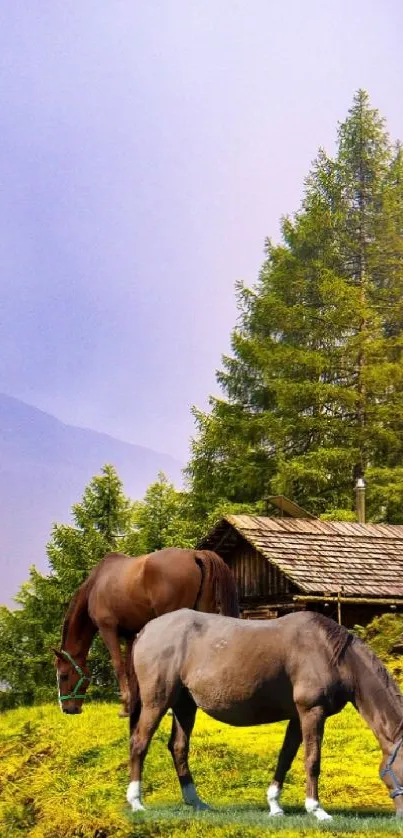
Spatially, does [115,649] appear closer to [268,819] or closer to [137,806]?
[137,806]

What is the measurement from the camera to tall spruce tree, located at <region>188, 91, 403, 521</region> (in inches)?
1577

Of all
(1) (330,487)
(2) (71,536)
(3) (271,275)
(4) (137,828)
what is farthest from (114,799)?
(3) (271,275)

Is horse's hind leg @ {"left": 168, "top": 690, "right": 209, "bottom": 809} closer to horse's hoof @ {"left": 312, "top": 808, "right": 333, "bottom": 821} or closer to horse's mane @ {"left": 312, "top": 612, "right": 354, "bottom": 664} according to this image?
horse's hoof @ {"left": 312, "top": 808, "right": 333, "bottom": 821}

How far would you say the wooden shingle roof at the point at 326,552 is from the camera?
79.0 ft

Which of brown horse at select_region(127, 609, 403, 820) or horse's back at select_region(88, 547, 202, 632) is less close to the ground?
horse's back at select_region(88, 547, 202, 632)

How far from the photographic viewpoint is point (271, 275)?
148 ft

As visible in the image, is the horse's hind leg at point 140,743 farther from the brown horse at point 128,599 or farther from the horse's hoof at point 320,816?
the brown horse at point 128,599

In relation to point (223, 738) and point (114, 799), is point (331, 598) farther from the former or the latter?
point (114, 799)

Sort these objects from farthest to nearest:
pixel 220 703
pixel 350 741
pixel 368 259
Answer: pixel 368 259
pixel 350 741
pixel 220 703

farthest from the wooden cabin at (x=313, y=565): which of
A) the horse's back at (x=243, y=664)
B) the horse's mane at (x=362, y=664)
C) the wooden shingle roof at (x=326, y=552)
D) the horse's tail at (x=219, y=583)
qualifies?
the horse's mane at (x=362, y=664)

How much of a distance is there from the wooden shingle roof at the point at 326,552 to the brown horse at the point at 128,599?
29.3 feet

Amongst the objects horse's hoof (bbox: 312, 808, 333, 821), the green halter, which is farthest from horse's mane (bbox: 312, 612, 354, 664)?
the green halter

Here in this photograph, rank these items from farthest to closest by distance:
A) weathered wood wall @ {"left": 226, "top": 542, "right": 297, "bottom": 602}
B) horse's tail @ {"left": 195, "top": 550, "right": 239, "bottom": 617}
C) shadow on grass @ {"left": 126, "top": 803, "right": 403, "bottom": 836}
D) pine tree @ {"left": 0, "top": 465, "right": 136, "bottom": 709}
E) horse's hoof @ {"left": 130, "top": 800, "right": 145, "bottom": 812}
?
pine tree @ {"left": 0, "top": 465, "right": 136, "bottom": 709} < weathered wood wall @ {"left": 226, "top": 542, "right": 297, "bottom": 602} < horse's tail @ {"left": 195, "top": 550, "right": 239, "bottom": 617} < horse's hoof @ {"left": 130, "top": 800, "right": 145, "bottom": 812} < shadow on grass @ {"left": 126, "top": 803, "right": 403, "bottom": 836}

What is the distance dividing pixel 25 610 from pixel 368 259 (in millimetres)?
21074
